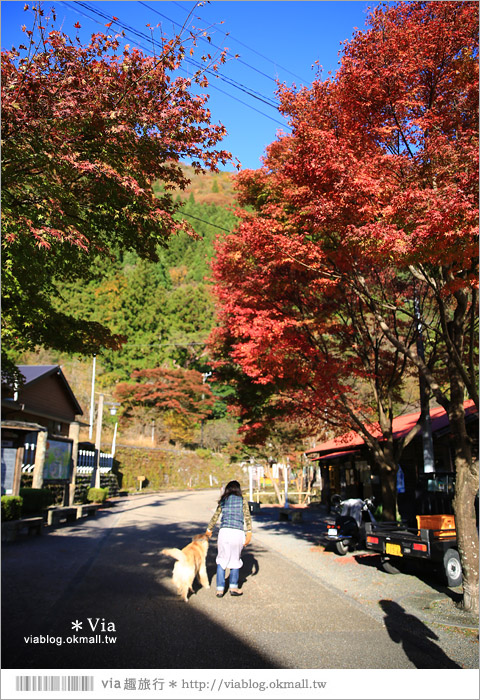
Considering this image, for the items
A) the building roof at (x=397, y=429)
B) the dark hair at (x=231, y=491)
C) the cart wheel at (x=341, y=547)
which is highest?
the building roof at (x=397, y=429)

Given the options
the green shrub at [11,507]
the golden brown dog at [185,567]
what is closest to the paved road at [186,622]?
the golden brown dog at [185,567]

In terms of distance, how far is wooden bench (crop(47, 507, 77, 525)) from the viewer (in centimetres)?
1348

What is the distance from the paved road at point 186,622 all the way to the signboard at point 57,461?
614 centimetres

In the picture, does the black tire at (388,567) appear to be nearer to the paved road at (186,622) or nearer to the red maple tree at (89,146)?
the paved road at (186,622)

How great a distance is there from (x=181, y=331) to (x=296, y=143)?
34.6m

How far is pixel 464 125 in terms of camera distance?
6312 mm

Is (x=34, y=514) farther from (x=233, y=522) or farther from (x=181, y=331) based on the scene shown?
(x=181, y=331)

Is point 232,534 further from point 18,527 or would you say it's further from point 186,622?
point 18,527

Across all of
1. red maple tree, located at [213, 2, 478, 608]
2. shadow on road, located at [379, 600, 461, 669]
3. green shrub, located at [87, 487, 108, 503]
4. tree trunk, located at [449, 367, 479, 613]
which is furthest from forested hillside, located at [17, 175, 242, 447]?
shadow on road, located at [379, 600, 461, 669]

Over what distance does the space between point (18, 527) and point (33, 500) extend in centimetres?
276

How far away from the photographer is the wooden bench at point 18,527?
10288 millimetres

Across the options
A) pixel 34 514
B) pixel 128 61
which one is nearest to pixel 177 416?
pixel 34 514

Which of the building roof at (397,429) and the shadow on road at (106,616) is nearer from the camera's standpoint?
the shadow on road at (106,616)

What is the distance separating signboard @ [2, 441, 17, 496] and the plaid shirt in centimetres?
799
